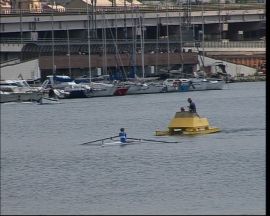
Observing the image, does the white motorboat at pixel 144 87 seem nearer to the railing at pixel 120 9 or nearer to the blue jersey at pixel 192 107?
the railing at pixel 120 9

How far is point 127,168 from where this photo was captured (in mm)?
12812

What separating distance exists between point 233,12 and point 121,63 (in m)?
10.3

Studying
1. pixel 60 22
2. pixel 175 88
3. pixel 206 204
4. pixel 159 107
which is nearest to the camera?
pixel 206 204

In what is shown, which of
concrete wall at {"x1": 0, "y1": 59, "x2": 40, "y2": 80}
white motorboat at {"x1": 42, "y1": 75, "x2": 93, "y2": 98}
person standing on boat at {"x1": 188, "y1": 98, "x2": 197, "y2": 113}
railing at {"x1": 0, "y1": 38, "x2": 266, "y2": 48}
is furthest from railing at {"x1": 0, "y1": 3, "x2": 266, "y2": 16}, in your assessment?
person standing on boat at {"x1": 188, "y1": 98, "x2": 197, "y2": 113}

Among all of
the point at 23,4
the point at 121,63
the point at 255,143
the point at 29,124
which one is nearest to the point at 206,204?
the point at 255,143

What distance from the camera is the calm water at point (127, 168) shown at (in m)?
9.72

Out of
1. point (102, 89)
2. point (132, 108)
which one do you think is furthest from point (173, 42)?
point (132, 108)

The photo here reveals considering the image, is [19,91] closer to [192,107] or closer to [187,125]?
[187,125]

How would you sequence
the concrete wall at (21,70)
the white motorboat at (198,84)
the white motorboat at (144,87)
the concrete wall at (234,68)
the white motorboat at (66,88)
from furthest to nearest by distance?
the concrete wall at (234,68) → the white motorboat at (198,84) → the white motorboat at (144,87) → the white motorboat at (66,88) → the concrete wall at (21,70)

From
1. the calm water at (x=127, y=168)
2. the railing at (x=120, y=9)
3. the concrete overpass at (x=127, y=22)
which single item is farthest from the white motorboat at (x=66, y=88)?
the railing at (x=120, y=9)

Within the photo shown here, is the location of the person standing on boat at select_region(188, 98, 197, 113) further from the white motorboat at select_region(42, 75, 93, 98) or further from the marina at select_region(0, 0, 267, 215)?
the white motorboat at select_region(42, 75, 93, 98)

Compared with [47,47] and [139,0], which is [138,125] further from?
[139,0]

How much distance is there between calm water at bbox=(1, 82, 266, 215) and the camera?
31.9ft

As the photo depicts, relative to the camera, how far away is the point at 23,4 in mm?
42875
